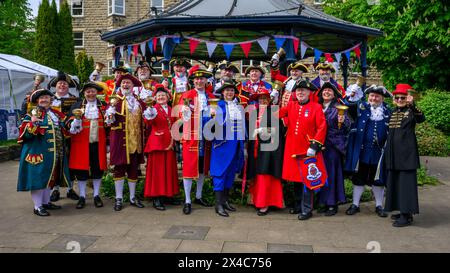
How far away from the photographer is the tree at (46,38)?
24.5m

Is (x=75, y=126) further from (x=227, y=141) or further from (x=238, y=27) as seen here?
(x=238, y=27)

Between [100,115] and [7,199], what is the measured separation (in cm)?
250

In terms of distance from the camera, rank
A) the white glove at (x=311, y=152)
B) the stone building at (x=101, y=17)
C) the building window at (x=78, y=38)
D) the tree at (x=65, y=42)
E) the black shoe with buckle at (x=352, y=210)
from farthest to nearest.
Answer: the building window at (x=78, y=38), the stone building at (x=101, y=17), the tree at (x=65, y=42), the black shoe with buckle at (x=352, y=210), the white glove at (x=311, y=152)

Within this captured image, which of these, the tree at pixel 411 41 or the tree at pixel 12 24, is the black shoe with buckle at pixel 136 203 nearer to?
the tree at pixel 411 41

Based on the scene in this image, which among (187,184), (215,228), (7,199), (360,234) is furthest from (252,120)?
(7,199)

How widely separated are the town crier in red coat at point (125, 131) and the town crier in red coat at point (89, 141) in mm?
291

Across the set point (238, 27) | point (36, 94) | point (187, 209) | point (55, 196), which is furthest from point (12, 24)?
point (187, 209)

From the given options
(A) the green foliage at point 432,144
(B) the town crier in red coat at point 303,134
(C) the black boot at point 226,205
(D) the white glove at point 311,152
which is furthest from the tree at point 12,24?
(D) the white glove at point 311,152

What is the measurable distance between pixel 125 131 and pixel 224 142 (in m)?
1.57

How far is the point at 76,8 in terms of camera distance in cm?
2959

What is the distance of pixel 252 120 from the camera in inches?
238

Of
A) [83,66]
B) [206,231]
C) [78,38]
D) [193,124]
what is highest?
[78,38]

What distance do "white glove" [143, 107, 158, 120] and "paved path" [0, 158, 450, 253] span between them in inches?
57.7

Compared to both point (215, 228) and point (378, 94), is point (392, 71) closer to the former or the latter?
point (378, 94)
